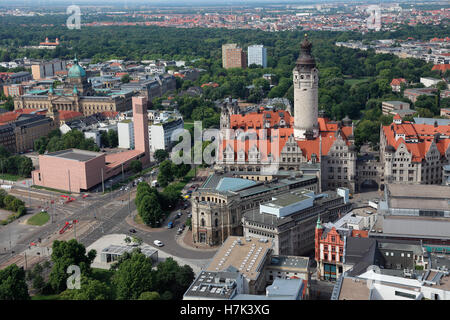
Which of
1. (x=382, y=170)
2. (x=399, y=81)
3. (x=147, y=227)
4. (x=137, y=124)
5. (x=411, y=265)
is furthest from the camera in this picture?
(x=399, y=81)

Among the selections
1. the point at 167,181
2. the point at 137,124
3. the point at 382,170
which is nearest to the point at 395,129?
the point at 382,170

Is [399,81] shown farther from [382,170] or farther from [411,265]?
[411,265]

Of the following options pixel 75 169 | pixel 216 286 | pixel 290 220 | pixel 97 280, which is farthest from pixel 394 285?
pixel 75 169

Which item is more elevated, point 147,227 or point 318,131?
point 318,131

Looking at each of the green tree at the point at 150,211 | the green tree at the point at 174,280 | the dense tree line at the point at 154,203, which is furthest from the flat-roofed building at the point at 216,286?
the dense tree line at the point at 154,203

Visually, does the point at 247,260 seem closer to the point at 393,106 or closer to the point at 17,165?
the point at 17,165

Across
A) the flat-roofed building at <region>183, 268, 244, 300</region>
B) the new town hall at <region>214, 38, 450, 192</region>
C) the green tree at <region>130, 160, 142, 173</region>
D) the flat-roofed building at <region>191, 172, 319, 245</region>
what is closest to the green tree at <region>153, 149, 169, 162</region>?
the green tree at <region>130, 160, 142, 173</region>
